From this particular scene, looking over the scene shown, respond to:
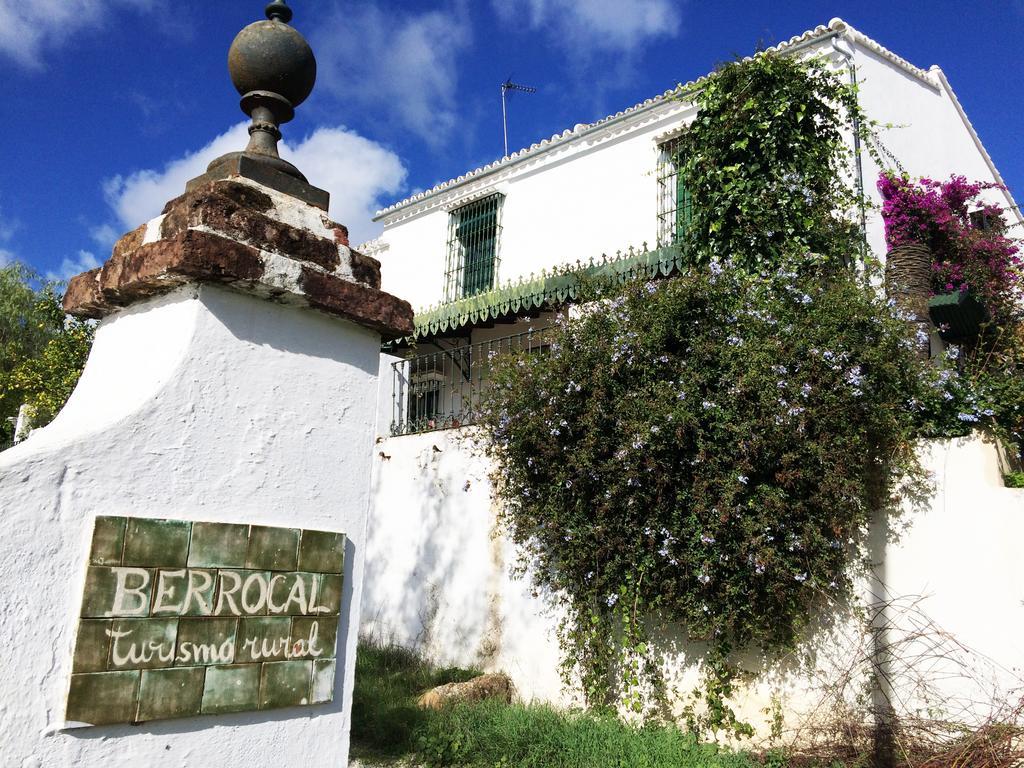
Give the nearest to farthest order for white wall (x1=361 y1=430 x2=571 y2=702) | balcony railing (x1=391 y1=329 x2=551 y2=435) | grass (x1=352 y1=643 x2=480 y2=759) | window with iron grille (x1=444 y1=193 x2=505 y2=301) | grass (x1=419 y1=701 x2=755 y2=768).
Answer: grass (x1=419 y1=701 x2=755 y2=768)
grass (x1=352 y1=643 x2=480 y2=759)
white wall (x1=361 y1=430 x2=571 y2=702)
balcony railing (x1=391 y1=329 x2=551 y2=435)
window with iron grille (x1=444 y1=193 x2=505 y2=301)

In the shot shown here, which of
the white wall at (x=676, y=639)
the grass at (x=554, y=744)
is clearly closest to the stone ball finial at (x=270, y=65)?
the grass at (x=554, y=744)

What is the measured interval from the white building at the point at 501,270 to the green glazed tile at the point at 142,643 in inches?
181

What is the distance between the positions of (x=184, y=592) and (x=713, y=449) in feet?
12.3

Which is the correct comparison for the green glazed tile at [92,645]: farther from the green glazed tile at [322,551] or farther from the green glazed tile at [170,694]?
the green glazed tile at [322,551]

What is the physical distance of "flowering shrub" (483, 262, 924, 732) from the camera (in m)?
4.87

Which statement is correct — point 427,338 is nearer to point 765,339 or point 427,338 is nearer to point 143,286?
A: point 765,339

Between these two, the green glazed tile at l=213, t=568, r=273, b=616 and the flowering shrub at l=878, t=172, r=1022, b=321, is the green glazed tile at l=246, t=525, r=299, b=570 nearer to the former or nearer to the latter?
the green glazed tile at l=213, t=568, r=273, b=616

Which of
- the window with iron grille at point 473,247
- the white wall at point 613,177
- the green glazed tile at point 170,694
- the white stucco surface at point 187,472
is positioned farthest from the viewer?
the window with iron grille at point 473,247

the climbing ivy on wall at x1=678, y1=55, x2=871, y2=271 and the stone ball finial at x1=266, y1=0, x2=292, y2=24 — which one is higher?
the climbing ivy on wall at x1=678, y1=55, x2=871, y2=271

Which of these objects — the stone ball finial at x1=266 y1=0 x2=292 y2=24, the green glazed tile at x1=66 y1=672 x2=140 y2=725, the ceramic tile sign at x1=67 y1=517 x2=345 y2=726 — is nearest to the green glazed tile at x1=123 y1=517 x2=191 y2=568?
the ceramic tile sign at x1=67 y1=517 x2=345 y2=726

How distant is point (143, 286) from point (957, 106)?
457 inches

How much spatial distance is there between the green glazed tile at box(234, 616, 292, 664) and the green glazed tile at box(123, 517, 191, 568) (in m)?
0.28

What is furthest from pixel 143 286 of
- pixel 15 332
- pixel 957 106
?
pixel 15 332

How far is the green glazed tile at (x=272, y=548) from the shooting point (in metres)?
2.22
